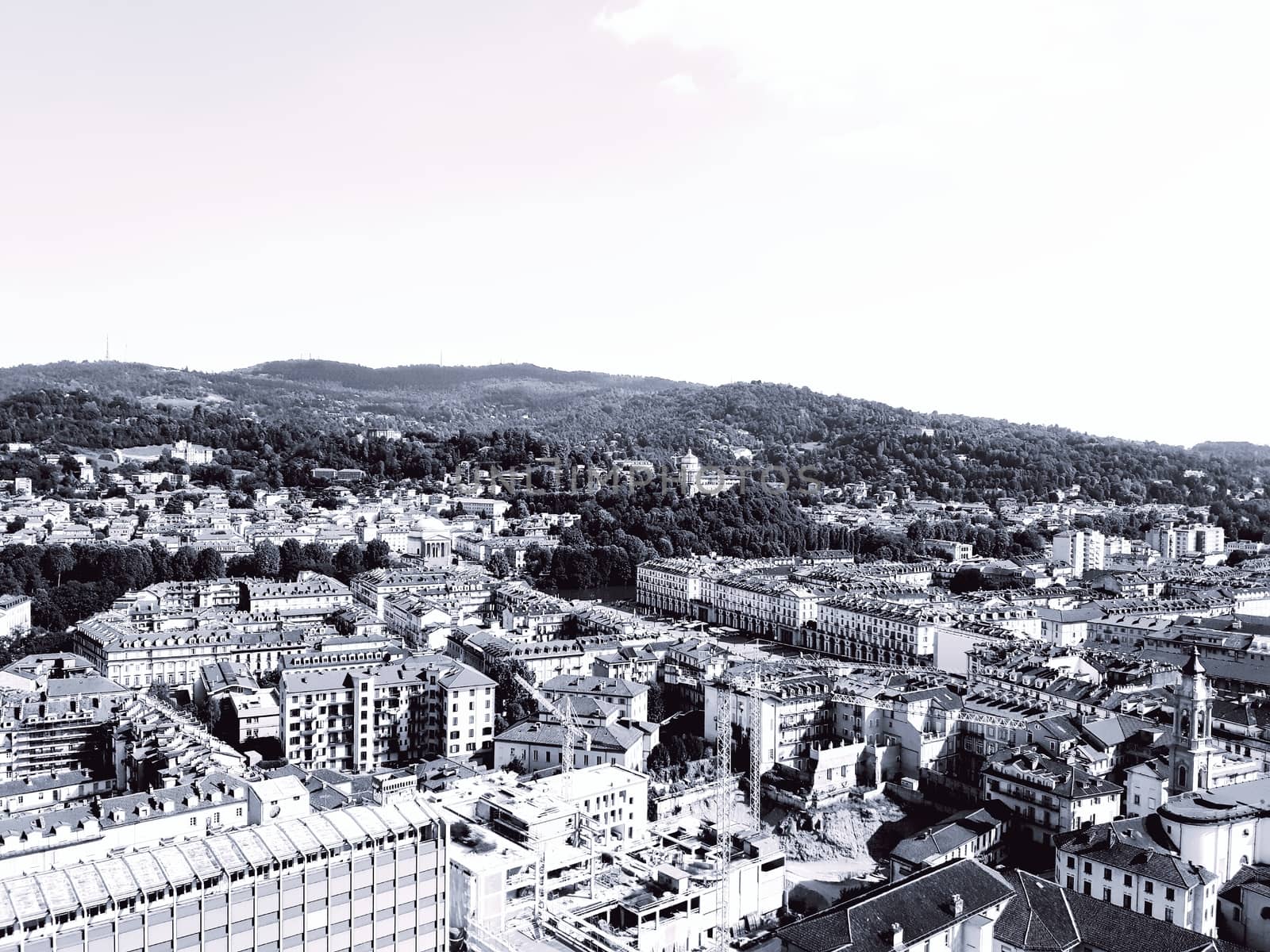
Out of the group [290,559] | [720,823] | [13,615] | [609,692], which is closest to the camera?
[720,823]

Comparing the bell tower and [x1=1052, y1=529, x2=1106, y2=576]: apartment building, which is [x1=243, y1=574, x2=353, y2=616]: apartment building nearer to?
the bell tower

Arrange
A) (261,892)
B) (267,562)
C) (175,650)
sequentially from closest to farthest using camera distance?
(261,892) < (175,650) < (267,562)

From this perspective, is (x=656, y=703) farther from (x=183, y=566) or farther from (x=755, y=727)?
(x=183, y=566)

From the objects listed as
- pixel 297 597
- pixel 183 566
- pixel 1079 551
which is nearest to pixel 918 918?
pixel 297 597

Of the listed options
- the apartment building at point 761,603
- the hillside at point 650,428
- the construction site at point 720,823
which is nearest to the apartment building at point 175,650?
the construction site at point 720,823

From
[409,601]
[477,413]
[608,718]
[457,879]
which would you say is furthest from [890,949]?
[477,413]

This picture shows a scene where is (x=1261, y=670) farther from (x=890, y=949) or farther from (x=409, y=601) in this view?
(x=409, y=601)
